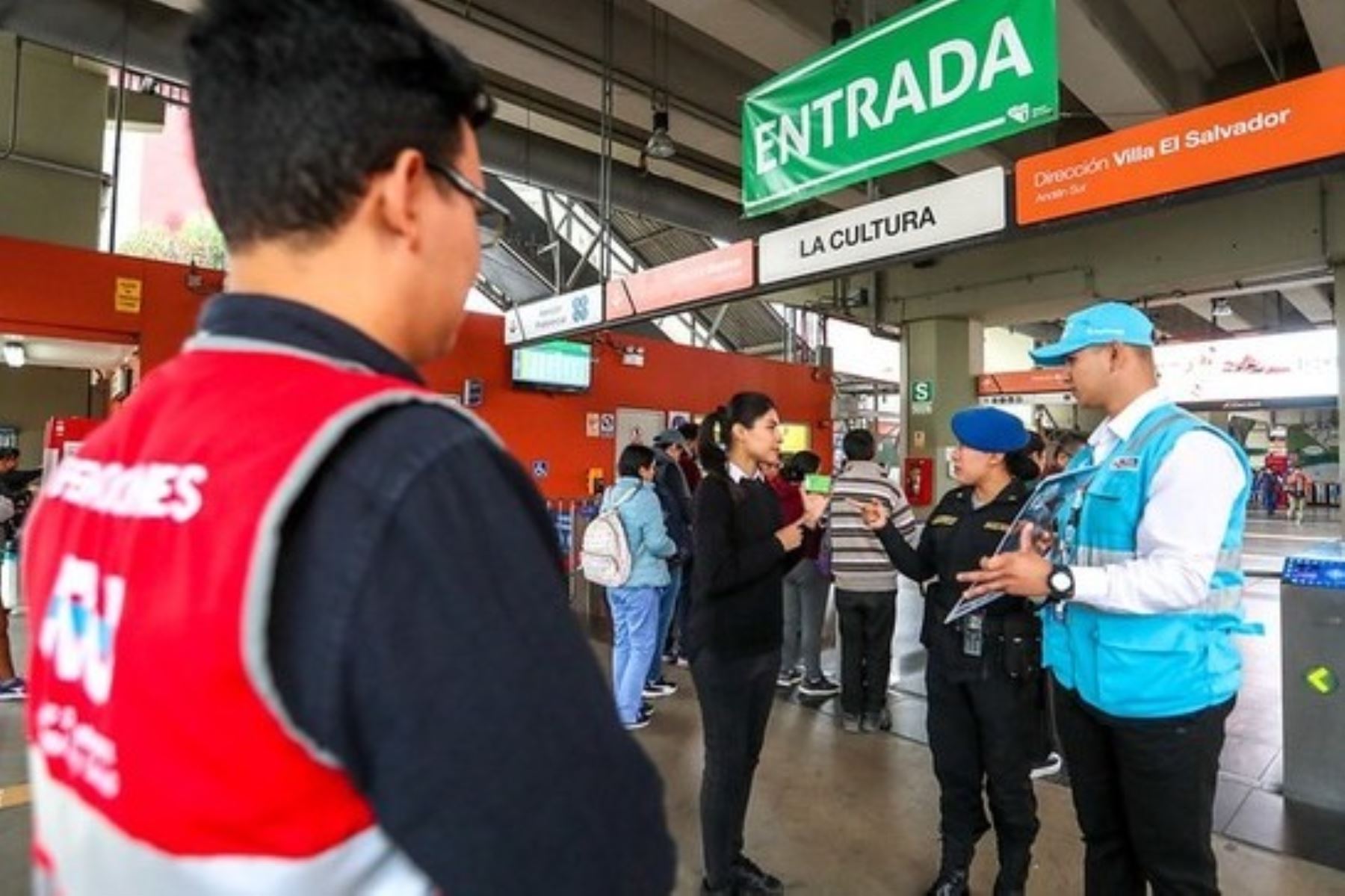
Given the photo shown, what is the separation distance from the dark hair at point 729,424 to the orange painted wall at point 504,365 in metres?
0.96

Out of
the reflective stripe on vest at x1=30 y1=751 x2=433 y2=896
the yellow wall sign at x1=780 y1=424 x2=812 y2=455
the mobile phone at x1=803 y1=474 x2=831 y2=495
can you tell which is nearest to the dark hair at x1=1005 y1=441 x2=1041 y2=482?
the mobile phone at x1=803 y1=474 x2=831 y2=495

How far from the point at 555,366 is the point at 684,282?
3313mm

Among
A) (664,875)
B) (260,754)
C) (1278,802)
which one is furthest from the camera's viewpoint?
(1278,802)

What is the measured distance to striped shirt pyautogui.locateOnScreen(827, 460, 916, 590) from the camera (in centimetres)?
386

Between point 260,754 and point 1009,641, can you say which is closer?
point 260,754

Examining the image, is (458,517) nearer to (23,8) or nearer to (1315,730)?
(1315,730)

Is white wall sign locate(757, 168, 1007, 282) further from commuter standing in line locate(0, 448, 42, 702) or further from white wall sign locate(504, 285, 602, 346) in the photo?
commuter standing in line locate(0, 448, 42, 702)

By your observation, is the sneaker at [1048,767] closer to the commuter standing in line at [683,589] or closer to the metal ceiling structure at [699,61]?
the commuter standing in line at [683,589]

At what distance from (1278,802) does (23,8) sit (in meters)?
7.28

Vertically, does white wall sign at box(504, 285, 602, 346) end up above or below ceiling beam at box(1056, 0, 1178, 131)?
below

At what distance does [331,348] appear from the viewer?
54 cm

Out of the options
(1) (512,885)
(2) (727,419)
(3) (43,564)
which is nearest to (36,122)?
(2) (727,419)

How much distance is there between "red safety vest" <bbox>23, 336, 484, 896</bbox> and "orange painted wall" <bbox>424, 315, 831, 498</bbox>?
6.10 metres

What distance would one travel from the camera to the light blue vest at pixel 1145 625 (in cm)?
163
